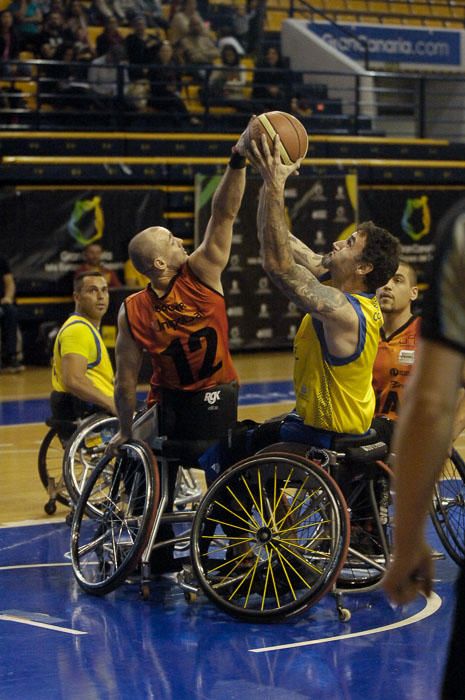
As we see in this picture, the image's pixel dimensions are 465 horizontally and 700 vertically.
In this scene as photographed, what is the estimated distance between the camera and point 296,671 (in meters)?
4.85

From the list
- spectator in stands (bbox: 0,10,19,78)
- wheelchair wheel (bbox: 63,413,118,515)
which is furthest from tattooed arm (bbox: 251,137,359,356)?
spectator in stands (bbox: 0,10,19,78)

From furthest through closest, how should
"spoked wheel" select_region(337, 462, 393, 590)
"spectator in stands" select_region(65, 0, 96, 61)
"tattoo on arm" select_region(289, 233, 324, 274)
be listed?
"spectator in stands" select_region(65, 0, 96, 61)
"tattoo on arm" select_region(289, 233, 324, 274)
"spoked wheel" select_region(337, 462, 393, 590)

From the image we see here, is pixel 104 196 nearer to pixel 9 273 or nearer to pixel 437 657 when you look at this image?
pixel 9 273

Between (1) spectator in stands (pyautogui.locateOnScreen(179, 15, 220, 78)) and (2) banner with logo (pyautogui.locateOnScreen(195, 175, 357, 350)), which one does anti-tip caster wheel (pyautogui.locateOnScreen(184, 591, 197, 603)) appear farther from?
(1) spectator in stands (pyautogui.locateOnScreen(179, 15, 220, 78))

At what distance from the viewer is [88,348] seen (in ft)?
25.4

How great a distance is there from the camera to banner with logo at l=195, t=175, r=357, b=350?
51.8ft

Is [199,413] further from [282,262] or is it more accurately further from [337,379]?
[282,262]

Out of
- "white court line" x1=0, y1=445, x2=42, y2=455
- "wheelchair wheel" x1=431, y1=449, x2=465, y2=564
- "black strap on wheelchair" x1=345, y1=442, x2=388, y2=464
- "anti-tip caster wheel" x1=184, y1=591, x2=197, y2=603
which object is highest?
"black strap on wheelchair" x1=345, y1=442, x2=388, y2=464

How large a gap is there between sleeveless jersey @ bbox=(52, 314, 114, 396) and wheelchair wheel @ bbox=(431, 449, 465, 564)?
87.1 inches

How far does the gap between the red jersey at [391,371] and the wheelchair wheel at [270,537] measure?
104 cm

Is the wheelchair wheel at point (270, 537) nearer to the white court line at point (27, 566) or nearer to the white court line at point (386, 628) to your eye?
the white court line at point (386, 628)

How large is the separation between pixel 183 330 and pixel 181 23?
12018 millimetres

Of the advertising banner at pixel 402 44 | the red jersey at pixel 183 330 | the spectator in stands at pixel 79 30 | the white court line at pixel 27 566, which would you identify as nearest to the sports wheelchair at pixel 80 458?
the white court line at pixel 27 566

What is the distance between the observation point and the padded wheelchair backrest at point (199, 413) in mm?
6043
